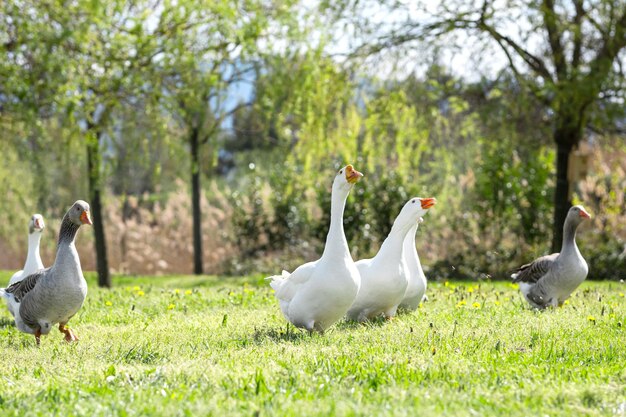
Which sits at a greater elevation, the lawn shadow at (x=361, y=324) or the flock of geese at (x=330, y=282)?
the flock of geese at (x=330, y=282)

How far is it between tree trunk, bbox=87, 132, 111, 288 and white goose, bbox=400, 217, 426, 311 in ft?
23.7

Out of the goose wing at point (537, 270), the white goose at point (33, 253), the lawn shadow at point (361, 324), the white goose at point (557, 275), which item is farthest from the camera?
the white goose at point (33, 253)

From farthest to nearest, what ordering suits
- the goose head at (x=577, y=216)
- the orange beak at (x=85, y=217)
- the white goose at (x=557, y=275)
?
the goose head at (x=577, y=216) → the white goose at (x=557, y=275) → the orange beak at (x=85, y=217)

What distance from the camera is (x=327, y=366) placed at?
5027 millimetres

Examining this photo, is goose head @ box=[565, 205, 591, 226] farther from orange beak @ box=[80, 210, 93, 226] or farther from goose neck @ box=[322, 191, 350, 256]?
orange beak @ box=[80, 210, 93, 226]

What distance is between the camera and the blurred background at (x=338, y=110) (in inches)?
524

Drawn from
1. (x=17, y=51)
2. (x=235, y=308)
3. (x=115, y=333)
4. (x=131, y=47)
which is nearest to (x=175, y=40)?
(x=131, y=47)

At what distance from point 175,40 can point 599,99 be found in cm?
734

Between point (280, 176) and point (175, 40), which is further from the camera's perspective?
point (280, 176)

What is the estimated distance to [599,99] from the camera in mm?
13984

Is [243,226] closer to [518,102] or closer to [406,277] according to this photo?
[518,102]

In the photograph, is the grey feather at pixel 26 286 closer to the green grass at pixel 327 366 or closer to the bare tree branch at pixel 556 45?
the green grass at pixel 327 366

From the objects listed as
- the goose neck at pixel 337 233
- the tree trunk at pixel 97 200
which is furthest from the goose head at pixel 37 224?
the tree trunk at pixel 97 200

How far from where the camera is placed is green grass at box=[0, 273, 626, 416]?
4230 mm
